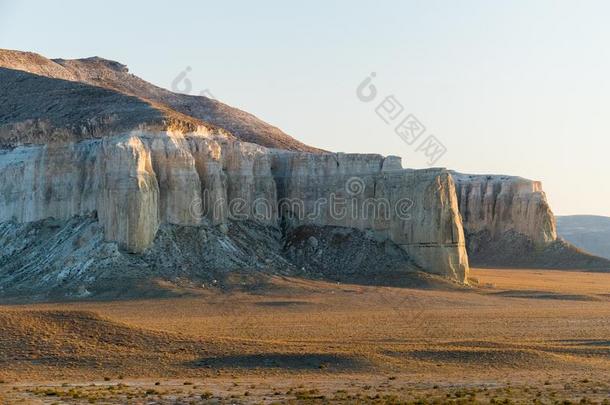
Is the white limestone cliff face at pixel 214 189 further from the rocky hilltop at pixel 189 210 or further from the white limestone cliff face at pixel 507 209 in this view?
the white limestone cliff face at pixel 507 209

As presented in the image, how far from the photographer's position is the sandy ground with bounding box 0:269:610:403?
100 ft

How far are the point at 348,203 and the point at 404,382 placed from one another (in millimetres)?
37364

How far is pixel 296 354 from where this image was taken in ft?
119

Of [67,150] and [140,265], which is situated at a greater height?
[67,150]

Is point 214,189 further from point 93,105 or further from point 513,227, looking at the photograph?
point 513,227

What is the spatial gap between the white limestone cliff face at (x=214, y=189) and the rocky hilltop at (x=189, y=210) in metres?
0.09

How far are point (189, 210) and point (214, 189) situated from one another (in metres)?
2.47

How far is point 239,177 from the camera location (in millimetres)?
68000

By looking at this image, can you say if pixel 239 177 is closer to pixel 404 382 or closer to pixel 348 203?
pixel 348 203

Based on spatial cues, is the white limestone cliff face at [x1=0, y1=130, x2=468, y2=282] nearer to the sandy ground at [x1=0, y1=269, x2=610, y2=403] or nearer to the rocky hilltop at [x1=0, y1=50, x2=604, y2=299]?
the rocky hilltop at [x1=0, y1=50, x2=604, y2=299]

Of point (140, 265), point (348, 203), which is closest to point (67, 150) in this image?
point (140, 265)

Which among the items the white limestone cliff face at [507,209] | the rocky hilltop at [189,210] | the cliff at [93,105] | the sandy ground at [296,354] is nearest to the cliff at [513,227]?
the white limestone cliff face at [507,209]

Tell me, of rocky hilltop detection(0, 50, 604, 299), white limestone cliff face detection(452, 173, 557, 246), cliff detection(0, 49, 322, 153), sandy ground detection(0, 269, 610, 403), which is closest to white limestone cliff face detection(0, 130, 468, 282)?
rocky hilltop detection(0, 50, 604, 299)

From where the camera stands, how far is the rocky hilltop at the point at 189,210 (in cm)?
6041
